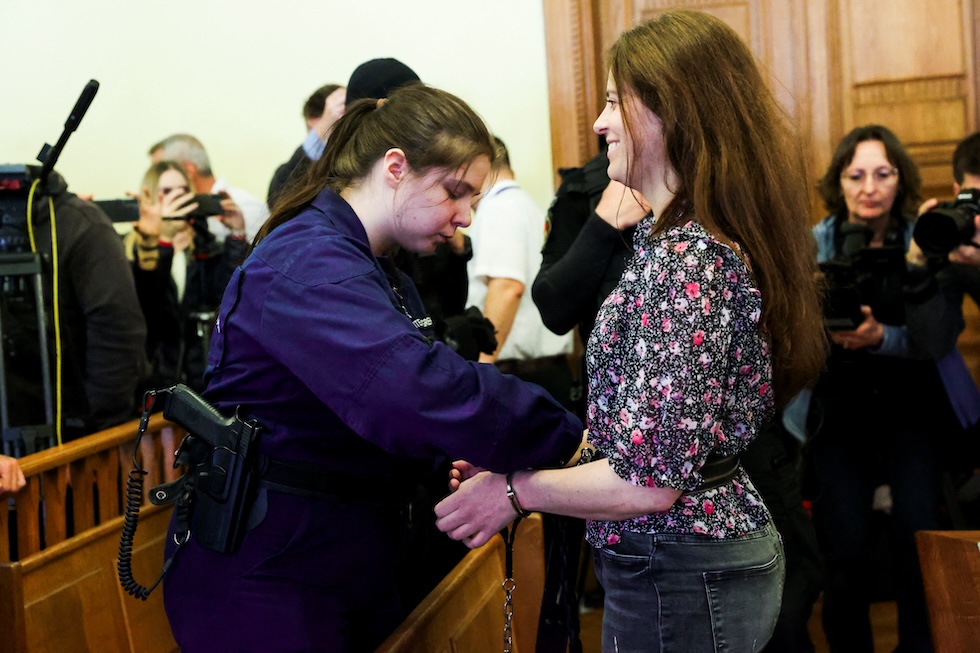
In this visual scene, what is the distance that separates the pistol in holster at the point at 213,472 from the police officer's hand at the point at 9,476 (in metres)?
0.61

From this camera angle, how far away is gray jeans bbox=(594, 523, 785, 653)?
128 cm

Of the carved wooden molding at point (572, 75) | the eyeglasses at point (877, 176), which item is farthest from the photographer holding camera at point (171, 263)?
the eyeglasses at point (877, 176)

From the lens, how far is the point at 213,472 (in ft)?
4.61

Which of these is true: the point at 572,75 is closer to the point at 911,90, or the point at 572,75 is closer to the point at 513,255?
the point at 513,255

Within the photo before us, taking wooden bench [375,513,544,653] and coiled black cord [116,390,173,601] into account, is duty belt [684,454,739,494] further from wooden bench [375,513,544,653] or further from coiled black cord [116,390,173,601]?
coiled black cord [116,390,173,601]

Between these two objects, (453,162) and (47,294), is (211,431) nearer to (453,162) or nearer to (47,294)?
(453,162)

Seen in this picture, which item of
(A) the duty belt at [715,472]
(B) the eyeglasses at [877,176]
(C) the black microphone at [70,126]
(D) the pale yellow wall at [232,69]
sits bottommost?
(A) the duty belt at [715,472]

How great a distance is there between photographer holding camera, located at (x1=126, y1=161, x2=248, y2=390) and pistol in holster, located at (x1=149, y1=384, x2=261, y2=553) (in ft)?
6.91

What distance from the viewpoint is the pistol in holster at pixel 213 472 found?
139cm

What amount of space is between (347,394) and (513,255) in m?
1.85

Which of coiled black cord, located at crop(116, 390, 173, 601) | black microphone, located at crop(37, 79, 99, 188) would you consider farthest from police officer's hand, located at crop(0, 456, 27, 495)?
black microphone, located at crop(37, 79, 99, 188)

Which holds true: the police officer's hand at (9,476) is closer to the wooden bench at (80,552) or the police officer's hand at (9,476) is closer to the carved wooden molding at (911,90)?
the wooden bench at (80,552)

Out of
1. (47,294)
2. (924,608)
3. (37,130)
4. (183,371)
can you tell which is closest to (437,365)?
(47,294)

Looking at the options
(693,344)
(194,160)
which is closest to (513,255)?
(194,160)
